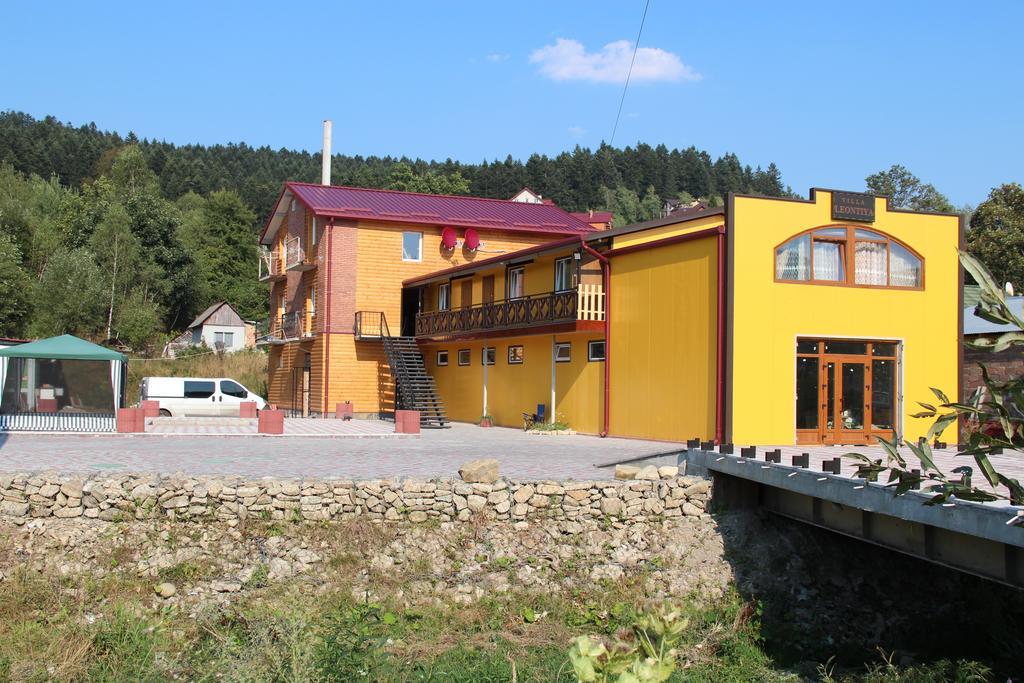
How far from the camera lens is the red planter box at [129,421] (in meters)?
22.8

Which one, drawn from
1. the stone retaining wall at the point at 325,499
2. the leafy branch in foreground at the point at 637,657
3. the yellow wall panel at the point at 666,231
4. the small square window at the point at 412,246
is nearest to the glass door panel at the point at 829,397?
the yellow wall panel at the point at 666,231

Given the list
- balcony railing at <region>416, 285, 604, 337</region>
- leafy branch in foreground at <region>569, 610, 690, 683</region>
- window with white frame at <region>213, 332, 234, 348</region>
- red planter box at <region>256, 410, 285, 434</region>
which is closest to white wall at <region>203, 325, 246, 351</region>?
window with white frame at <region>213, 332, 234, 348</region>

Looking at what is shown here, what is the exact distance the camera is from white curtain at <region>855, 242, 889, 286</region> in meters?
20.0

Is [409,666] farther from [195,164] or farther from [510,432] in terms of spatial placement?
[195,164]

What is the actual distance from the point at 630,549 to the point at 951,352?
36.9ft

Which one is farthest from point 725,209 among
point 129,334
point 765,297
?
point 129,334

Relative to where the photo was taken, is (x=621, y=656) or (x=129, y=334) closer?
(x=621, y=656)

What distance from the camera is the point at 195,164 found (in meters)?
103

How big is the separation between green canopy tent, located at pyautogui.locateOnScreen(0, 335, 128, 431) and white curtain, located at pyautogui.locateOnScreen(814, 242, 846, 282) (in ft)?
57.0

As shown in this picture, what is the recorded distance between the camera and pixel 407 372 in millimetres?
30219

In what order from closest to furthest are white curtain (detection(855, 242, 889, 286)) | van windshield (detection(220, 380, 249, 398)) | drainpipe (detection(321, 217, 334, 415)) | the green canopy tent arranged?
white curtain (detection(855, 242, 889, 286)) < the green canopy tent < drainpipe (detection(321, 217, 334, 415)) < van windshield (detection(220, 380, 249, 398))

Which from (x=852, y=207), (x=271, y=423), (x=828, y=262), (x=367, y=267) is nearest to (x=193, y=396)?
(x=367, y=267)

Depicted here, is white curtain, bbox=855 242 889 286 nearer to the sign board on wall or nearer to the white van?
the sign board on wall

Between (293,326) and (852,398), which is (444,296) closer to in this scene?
(293,326)
